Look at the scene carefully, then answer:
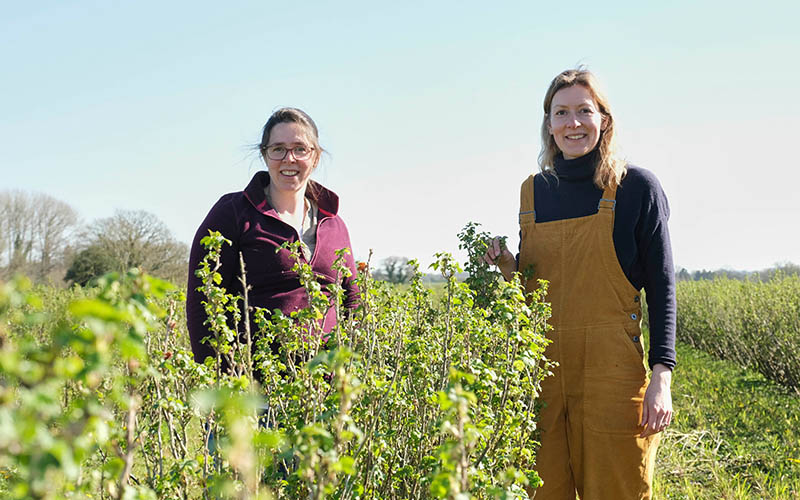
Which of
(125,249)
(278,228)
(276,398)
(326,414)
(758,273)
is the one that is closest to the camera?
(326,414)

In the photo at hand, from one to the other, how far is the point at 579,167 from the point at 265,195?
1.48m

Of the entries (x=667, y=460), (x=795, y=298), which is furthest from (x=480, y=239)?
(x=795, y=298)

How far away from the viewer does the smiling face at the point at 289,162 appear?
9.54ft

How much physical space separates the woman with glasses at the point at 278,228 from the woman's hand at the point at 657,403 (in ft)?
4.36

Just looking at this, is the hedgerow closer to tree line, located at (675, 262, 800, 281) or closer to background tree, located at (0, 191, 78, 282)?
tree line, located at (675, 262, 800, 281)

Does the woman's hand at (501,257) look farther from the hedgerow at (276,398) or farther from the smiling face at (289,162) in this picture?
the smiling face at (289,162)

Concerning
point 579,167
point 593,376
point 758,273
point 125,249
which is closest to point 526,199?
point 579,167

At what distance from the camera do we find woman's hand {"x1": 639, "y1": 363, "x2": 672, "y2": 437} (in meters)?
2.39

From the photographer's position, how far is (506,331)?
6.97ft

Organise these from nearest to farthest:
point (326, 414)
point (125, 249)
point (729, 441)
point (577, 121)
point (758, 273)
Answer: point (326, 414) → point (577, 121) → point (729, 441) → point (758, 273) → point (125, 249)

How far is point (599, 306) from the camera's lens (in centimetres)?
257

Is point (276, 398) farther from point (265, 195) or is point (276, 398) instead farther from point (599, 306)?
point (599, 306)

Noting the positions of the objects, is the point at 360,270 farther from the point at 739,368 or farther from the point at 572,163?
the point at 739,368

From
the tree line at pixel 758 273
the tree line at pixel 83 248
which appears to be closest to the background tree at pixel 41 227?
the tree line at pixel 83 248
